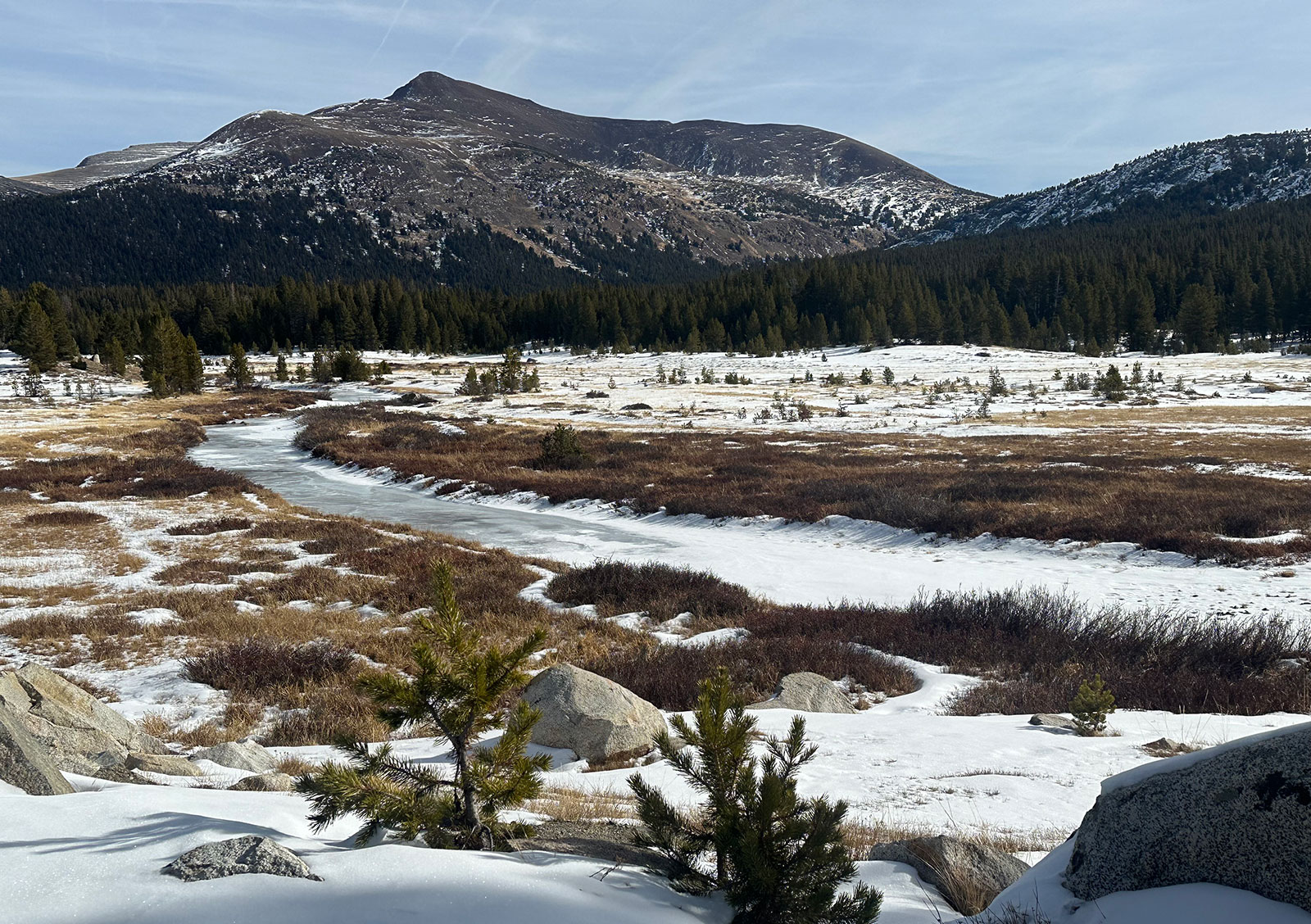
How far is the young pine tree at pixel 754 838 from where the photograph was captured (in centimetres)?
294

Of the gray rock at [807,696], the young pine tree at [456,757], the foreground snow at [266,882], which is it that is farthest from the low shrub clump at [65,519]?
the young pine tree at [456,757]

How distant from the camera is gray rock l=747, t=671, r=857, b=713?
8.41 m

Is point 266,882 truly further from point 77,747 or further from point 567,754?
point 567,754

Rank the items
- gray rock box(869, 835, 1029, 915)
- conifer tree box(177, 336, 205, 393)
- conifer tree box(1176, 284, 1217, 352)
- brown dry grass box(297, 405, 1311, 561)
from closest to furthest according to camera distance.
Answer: gray rock box(869, 835, 1029, 915), brown dry grass box(297, 405, 1311, 561), conifer tree box(177, 336, 205, 393), conifer tree box(1176, 284, 1217, 352)

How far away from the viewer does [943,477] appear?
79.9ft

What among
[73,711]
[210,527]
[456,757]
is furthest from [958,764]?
[210,527]

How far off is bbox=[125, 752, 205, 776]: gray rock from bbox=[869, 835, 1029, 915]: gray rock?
4.83m

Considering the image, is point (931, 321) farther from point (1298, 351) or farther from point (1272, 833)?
point (1272, 833)

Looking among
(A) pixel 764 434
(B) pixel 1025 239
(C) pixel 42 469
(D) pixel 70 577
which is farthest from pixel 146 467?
(B) pixel 1025 239

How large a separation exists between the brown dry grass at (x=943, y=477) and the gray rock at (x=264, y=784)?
16.5 meters

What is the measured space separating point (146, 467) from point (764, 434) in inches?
1149

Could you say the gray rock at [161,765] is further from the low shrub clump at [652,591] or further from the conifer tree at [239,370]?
the conifer tree at [239,370]

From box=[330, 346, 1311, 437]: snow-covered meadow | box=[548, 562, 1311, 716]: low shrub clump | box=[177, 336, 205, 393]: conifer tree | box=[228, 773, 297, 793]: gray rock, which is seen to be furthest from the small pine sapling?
box=[177, 336, 205, 393]: conifer tree

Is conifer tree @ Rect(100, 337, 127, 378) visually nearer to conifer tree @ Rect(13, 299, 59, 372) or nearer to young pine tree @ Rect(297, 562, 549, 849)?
conifer tree @ Rect(13, 299, 59, 372)
